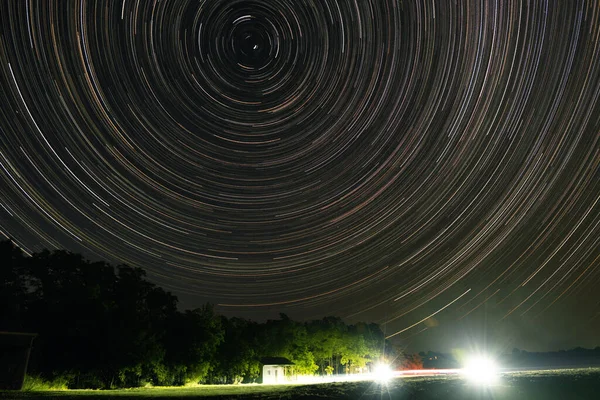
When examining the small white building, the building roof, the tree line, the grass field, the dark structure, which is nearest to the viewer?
the dark structure

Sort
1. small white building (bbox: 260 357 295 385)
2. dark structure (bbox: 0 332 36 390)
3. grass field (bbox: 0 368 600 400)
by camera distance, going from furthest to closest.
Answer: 1. small white building (bbox: 260 357 295 385)
2. grass field (bbox: 0 368 600 400)
3. dark structure (bbox: 0 332 36 390)

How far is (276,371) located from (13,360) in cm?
4630

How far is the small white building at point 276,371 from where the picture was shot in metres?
69.6

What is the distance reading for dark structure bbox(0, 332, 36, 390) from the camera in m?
28.3

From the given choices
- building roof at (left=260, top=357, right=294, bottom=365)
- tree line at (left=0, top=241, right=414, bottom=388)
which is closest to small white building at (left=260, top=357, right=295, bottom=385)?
building roof at (left=260, top=357, right=294, bottom=365)

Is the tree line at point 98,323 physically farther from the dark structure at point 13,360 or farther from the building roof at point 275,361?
the building roof at point 275,361

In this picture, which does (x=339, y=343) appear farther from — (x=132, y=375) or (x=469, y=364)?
(x=469, y=364)

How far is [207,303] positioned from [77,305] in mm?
20172

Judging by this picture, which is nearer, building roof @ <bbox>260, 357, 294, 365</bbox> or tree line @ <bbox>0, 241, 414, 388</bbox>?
tree line @ <bbox>0, 241, 414, 388</bbox>

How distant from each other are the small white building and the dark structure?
42752 mm

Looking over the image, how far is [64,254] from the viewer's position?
1590 inches

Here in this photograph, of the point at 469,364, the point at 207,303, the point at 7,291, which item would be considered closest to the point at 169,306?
the point at 207,303

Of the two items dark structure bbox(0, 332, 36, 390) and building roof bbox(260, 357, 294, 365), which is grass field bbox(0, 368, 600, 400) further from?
building roof bbox(260, 357, 294, 365)

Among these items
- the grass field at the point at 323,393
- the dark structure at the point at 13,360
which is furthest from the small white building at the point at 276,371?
the dark structure at the point at 13,360
